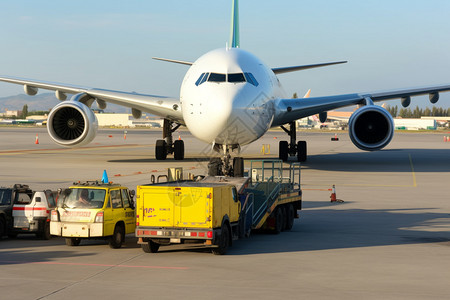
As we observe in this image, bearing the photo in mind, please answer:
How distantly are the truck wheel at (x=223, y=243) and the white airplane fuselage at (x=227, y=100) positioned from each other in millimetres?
9977

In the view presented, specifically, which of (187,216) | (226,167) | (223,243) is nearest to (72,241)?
(187,216)

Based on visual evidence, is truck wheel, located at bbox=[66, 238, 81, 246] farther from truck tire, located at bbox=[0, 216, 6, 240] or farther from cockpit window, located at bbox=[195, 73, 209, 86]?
cockpit window, located at bbox=[195, 73, 209, 86]

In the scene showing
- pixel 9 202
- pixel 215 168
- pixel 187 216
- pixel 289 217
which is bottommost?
pixel 289 217

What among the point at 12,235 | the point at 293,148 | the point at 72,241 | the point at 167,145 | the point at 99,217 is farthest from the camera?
the point at 167,145

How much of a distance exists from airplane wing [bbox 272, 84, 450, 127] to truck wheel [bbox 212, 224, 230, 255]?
15.6 m

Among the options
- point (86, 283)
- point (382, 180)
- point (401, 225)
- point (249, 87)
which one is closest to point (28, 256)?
point (86, 283)

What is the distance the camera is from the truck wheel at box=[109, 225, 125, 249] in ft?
44.4

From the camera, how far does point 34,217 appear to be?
14570 mm

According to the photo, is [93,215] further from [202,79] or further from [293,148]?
[293,148]

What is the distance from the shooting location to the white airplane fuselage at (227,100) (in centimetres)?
2302

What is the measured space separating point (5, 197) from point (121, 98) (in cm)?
1767

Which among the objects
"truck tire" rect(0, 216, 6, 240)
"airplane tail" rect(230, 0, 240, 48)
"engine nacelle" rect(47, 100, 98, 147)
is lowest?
"truck tire" rect(0, 216, 6, 240)

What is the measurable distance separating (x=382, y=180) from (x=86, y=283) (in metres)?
19.9

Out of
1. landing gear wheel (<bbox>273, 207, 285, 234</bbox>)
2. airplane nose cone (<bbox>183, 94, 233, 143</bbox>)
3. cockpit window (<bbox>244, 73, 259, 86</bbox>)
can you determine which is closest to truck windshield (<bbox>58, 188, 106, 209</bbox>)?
landing gear wheel (<bbox>273, 207, 285, 234</bbox>)
